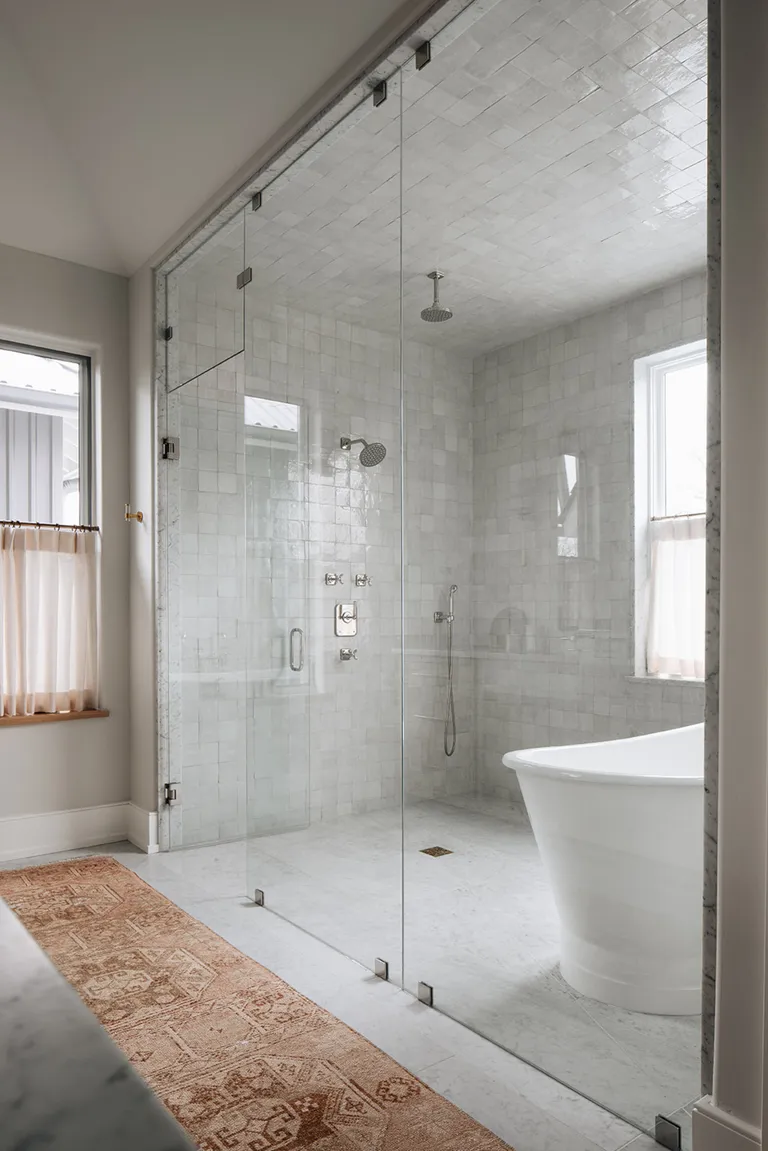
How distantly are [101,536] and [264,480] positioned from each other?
145 centimetres

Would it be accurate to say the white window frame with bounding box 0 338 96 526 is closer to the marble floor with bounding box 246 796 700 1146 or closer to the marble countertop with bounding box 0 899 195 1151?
the marble floor with bounding box 246 796 700 1146

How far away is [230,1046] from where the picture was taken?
7.29ft

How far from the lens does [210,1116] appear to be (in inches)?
75.4

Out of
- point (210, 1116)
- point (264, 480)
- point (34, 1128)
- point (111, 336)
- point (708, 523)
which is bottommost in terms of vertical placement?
point (210, 1116)

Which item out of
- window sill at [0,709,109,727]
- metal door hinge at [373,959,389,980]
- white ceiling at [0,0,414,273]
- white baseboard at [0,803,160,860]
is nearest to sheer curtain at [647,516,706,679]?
metal door hinge at [373,959,389,980]

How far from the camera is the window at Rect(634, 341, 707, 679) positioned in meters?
1.81

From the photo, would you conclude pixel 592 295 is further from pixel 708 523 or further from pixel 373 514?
pixel 373 514

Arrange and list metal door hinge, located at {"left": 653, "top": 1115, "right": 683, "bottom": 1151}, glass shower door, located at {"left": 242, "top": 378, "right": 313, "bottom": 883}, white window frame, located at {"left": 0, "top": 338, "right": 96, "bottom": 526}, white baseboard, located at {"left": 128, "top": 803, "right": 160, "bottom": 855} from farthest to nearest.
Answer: white window frame, located at {"left": 0, "top": 338, "right": 96, "bottom": 526}, white baseboard, located at {"left": 128, "top": 803, "right": 160, "bottom": 855}, glass shower door, located at {"left": 242, "top": 378, "right": 313, "bottom": 883}, metal door hinge, located at {"left": 653, "top": 1115, "right": 683, "bottom": 1151}

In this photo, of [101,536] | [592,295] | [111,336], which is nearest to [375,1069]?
[592,295]

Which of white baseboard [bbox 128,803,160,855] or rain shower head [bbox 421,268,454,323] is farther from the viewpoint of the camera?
white baseboard [bbox 128,803,160,855]

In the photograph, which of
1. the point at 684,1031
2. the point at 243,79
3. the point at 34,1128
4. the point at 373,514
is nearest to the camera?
the point at 34,1128

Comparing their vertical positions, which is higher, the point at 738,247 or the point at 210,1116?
the point at 738,247

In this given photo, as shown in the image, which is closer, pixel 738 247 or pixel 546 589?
pixel 738 247

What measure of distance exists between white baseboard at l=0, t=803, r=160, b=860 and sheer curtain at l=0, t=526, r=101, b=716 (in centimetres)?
53
